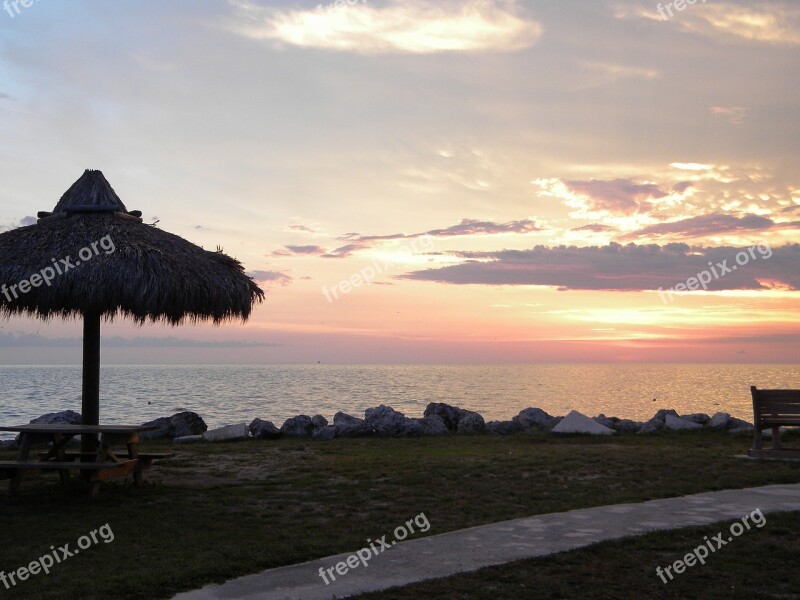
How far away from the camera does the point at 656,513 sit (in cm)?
849

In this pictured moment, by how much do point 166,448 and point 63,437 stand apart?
6.32 metres

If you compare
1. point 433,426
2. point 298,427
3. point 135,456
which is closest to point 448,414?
point 433,426

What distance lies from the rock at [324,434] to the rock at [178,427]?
10.7ft

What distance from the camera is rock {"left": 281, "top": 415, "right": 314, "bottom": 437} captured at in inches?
777

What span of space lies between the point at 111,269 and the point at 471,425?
11995mm

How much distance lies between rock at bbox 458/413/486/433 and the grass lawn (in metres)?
3.48

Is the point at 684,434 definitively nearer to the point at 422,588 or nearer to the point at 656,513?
the point at 656,513

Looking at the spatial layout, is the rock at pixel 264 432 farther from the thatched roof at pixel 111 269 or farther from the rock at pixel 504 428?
the thatched roof at pixel 111 269

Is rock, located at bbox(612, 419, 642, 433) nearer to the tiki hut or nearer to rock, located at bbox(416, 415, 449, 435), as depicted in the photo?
rock, located at bbox(416, 415, 449, 435)

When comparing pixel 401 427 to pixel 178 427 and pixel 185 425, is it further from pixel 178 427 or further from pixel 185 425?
pixel 178 427

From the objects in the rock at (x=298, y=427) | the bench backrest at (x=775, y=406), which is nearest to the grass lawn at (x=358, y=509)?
the bench backrest at (x=775, y=406)

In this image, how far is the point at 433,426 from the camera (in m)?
19.8

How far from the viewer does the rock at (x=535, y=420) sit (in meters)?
20.2

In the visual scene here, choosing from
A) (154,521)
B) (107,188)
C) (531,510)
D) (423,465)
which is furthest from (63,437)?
(531,510)
